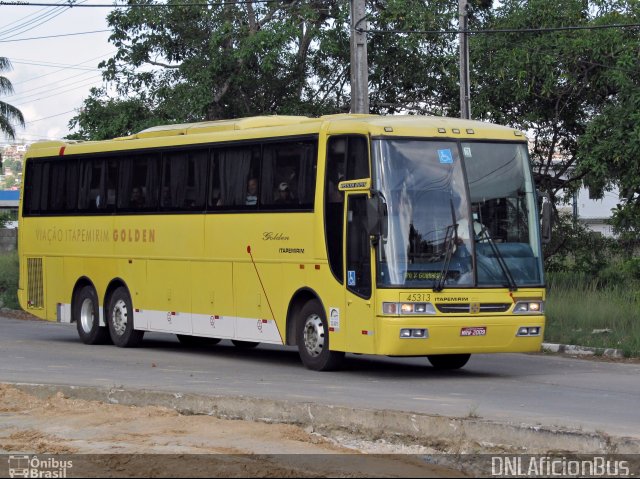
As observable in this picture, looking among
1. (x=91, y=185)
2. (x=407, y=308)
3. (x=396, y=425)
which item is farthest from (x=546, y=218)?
(x=91, y=185)

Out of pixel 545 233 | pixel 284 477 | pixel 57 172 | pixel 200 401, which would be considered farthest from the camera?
pixel 57 172

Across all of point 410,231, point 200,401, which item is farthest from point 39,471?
point 410,231

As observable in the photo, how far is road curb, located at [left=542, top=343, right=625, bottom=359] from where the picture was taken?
66.2ft

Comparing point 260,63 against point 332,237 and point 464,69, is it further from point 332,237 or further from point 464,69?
point 332,237

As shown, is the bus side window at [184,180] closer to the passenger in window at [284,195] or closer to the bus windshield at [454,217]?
the passenger in window at [284,195]

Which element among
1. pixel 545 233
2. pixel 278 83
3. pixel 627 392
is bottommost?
pixel 627 392

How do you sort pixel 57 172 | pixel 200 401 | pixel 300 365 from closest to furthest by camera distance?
1. pixel 200 401
2. pixel 300 365
3. pixel 57 172

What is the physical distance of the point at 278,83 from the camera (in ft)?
109

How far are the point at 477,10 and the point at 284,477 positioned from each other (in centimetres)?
2537

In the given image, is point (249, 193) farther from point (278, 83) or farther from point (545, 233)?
point (278, 83)

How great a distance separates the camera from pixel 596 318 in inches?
887

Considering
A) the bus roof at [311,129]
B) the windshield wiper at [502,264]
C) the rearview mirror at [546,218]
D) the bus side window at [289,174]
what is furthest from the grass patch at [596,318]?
the bus side window at [289,174]

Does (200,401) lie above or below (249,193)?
below

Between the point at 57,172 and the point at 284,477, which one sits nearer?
the point at 284,477
